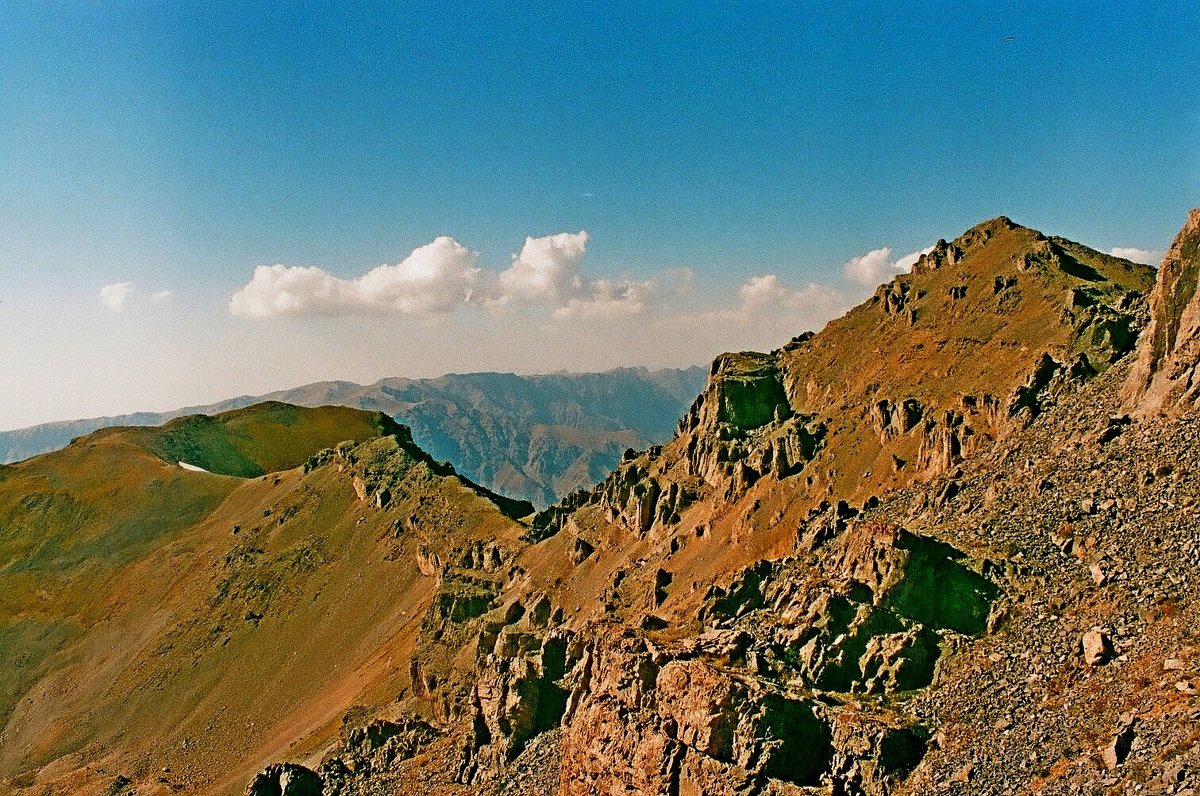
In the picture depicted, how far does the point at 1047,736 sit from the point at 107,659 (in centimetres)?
19244

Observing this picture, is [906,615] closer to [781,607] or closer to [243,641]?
[781,607]

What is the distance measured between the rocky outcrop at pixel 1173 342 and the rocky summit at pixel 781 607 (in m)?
0.29

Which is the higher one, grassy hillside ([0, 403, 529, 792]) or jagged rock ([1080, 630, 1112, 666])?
jagged rock ([1080, 630, 1112, 666])

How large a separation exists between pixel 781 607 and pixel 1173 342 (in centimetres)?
3512

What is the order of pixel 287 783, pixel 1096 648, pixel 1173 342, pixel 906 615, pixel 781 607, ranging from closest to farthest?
pixel 1096 648, pixel 906 615, pixel 1173 342, pixel 781 607, pixel 287 783

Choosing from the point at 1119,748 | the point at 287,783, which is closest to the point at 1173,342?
the point at 1119,748

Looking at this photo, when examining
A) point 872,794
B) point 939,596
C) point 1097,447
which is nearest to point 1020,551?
point 939,596

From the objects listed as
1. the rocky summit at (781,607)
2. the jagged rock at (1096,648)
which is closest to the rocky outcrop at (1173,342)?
the rocky summit at (781,607)

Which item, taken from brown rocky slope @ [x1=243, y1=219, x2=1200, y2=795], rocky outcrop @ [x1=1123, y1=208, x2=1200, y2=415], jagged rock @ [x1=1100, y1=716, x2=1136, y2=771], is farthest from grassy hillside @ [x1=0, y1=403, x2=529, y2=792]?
jagged rock @ [x1=1100, y1=716, x2=1136, y2=771]

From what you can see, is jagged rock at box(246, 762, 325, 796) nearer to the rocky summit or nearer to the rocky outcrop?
the rocky summit

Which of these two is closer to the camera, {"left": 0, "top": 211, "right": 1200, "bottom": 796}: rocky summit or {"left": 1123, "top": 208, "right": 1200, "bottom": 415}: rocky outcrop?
{"left": 0, "top": 211, "right": 1200, "bottom": 796}: rocky summit

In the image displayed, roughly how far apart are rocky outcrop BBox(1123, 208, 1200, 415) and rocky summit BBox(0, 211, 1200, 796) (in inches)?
11.2

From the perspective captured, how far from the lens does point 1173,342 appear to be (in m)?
61.4

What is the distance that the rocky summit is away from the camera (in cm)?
4447
